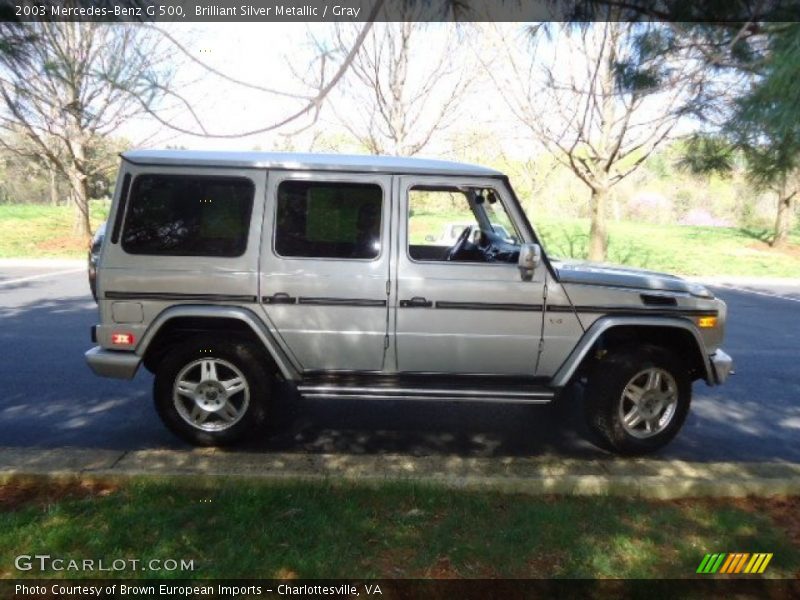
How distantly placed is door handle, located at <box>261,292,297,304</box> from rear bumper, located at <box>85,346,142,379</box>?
978 mm

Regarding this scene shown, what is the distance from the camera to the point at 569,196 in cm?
2812

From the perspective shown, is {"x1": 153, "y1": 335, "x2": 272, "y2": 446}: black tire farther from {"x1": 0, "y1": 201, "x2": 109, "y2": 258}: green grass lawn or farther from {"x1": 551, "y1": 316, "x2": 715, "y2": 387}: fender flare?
{"x1": 0, "y1": 201, "x2": 109, "y2": 258}: green grass lawn

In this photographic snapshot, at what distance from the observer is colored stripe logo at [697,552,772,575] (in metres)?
2.89

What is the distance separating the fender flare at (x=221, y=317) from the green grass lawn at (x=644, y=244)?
14817mm

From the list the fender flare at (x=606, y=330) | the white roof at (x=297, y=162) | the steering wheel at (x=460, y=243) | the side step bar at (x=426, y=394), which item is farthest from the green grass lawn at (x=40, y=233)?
the fender flare at (x=606, y=330)

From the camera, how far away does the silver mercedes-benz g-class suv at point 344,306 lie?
4215 millimetres

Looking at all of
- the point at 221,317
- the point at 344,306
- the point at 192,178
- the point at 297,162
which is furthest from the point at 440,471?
the point at 192,178

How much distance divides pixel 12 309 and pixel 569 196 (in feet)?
77.6

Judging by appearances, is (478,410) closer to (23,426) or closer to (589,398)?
(589,398)

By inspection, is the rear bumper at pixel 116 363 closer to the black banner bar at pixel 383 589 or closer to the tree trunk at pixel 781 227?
the black banner bar at pixel 383 589

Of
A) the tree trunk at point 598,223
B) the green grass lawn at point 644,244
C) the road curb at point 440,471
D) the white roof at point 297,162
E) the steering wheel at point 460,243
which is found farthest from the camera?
the green grass lawn at point 644,244

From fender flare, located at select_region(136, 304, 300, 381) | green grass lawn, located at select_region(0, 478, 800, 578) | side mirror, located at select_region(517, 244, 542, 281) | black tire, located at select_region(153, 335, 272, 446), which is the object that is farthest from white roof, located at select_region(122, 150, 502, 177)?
green grass lawn, located at select_region(0, 478, 800, 578)

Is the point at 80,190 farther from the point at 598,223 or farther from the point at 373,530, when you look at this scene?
the point at 373,530

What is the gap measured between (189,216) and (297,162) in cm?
85
